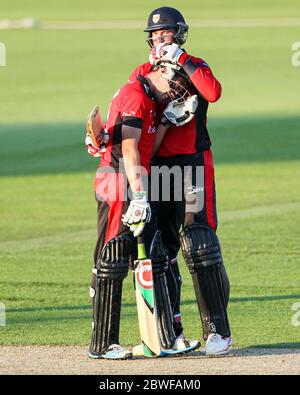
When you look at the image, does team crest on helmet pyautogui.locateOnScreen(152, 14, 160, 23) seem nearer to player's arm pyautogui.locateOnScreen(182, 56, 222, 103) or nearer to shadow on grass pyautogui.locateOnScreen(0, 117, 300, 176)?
player's arm pyautogui.locateOnScreen(182, 56, 222, 103)

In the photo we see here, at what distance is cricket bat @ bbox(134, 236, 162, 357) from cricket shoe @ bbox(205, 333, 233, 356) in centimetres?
34

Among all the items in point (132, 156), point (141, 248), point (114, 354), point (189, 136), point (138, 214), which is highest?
point (189, 136)

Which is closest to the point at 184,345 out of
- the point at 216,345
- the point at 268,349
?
the point at 216,345

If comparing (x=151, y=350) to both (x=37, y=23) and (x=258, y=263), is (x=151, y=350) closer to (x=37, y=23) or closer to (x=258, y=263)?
(x=258, y=263)

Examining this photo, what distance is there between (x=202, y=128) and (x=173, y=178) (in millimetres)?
412

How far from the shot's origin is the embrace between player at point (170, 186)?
8617 mm

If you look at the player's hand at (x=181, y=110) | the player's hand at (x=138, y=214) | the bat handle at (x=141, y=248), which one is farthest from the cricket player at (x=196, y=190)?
the player's hand at (x=138, y=214)

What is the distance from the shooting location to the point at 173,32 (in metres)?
8.82

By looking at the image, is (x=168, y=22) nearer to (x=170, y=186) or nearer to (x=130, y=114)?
(x=130, y=114)

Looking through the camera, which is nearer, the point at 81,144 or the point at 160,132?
the point at 160,132

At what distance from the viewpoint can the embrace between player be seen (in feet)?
28.3

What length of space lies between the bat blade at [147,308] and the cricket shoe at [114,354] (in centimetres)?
15

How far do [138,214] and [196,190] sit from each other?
0.57 metres

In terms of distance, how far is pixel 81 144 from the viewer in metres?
22.9
